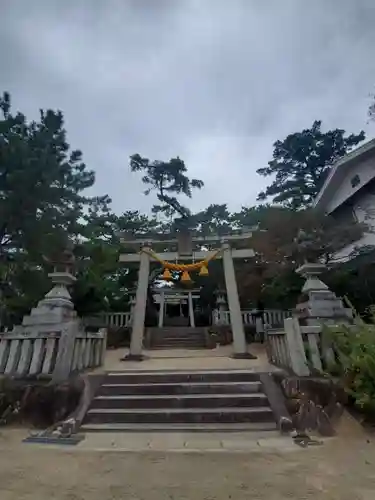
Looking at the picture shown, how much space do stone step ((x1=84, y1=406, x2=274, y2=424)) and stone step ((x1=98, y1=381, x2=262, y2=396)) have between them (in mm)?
337

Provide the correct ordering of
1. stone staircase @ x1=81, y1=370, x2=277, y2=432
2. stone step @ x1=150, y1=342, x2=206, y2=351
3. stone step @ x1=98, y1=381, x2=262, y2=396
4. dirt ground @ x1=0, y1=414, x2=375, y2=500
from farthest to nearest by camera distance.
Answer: stone step @ x1=150, y1=342, x2=206, y2=351 → stone step @ x1=98, y1=381, x2=262, y2=396 → stone staircase @ x1=81, y1=370, x2=277, y2=432 → dirt ground @ x1=0, y1=414, x2=375, y2=500

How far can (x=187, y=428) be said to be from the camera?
3293 millimetres

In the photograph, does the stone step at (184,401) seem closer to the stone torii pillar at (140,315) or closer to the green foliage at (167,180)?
the stone torii pillar at (140,315)

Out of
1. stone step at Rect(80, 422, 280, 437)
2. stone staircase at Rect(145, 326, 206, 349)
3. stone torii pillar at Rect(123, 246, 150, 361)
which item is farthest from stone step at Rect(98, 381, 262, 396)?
stone staircase at Rect(145, 326, 206, 349)

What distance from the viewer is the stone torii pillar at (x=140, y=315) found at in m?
7.45

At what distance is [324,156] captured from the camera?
16.3 m

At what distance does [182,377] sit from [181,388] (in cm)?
23

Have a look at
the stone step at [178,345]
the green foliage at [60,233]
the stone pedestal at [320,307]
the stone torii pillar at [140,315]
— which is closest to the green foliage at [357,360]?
the stone pedestal at [320,307]

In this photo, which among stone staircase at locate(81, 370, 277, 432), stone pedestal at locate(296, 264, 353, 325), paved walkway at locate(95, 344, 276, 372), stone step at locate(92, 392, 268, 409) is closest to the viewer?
stone staircase at locate(81, 370, 277, 432)

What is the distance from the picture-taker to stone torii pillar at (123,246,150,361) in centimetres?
745

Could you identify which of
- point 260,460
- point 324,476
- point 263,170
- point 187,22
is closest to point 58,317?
point 260,460

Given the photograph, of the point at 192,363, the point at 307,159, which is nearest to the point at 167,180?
the point at 307,159

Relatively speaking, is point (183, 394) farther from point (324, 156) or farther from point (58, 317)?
point (324, 156)

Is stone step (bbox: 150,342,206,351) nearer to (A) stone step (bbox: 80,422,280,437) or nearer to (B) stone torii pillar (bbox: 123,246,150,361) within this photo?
(B) stone torii pillar (bbox: 123,246,150,361)
